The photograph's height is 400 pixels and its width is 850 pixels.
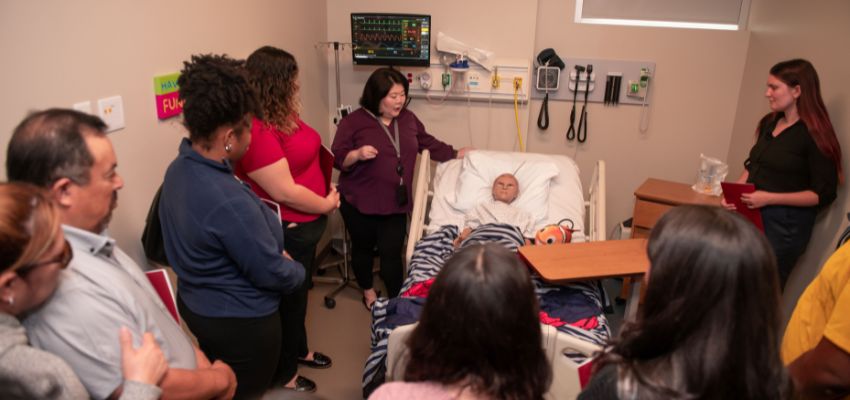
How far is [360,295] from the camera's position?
3406 mm

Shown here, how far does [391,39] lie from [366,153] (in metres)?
0.89

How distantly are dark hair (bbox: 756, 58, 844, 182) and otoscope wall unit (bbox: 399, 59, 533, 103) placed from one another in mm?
1422

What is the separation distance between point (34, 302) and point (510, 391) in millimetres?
828

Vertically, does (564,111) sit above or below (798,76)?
below

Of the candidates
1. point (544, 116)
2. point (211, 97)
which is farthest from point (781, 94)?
point (211, 97)

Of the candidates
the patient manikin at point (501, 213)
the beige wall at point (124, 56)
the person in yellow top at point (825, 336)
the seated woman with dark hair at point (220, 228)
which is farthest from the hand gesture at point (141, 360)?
the patient manikin at point (501, 213)

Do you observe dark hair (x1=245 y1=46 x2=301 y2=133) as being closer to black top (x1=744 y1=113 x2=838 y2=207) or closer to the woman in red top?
the woman in red top

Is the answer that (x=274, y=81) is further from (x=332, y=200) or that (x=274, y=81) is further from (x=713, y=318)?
(x=713, y=318)

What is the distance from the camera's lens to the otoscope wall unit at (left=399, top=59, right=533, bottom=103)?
3428mm

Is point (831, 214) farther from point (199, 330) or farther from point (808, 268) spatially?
point (199, 330)

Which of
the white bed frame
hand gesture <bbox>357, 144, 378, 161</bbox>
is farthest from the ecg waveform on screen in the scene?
hand gesture <bbox>357, 144, 378, 161</bbox>

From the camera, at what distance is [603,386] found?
0.98m

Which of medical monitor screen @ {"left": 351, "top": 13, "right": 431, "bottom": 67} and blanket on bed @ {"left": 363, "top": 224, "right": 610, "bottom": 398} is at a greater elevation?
medical monitor screen @ {"left": 351, "top": 13, "right": 431, "bottom": 67}

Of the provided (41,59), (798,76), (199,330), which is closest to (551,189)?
(798,76)
